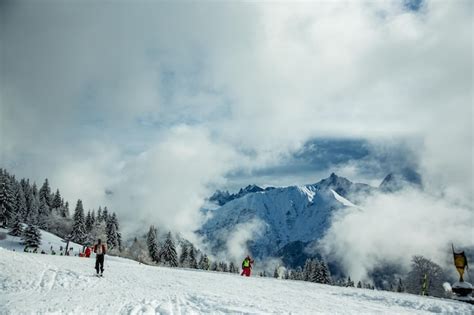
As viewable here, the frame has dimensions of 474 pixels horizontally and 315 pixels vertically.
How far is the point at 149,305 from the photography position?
44.4ft

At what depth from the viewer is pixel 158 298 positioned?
1498 centimetres

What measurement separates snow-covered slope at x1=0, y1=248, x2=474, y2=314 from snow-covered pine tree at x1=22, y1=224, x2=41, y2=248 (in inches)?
3037

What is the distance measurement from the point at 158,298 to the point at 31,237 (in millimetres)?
88603

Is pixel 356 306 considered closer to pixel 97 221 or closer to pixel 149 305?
pixel 149 305

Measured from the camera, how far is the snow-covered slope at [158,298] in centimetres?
1331

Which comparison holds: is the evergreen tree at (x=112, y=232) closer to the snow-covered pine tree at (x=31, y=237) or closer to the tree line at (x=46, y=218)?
the tree line at (x=46, y=218)

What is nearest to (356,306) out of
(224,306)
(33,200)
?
(224,306)

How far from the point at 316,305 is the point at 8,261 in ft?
58.6

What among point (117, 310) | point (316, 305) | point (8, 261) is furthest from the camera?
point (8, 261)

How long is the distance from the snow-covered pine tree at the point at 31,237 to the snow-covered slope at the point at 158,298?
77131 millimetres

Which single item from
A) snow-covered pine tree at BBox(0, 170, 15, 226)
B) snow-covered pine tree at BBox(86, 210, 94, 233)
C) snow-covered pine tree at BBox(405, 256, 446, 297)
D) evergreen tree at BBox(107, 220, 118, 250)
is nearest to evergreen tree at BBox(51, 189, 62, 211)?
snow-covered pine tree at BBox(86, 210, 94, 233)

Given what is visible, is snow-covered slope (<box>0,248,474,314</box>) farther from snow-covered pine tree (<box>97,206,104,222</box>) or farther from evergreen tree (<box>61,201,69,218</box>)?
evergreen tree (<box>61,201,69,218</box>)

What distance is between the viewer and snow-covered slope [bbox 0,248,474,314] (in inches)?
524

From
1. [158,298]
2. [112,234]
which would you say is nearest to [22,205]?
[112,234]
